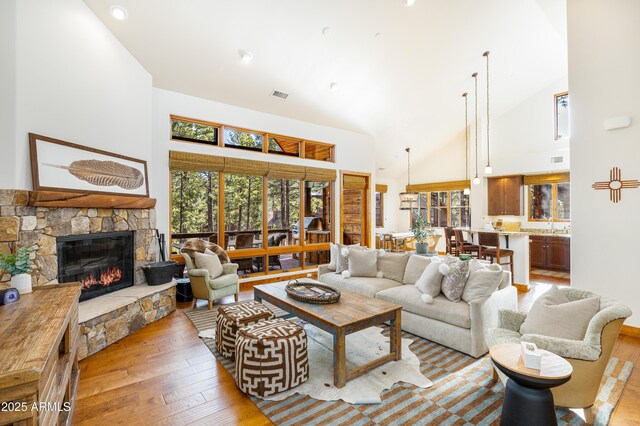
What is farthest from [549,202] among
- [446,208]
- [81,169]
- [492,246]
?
[81,169]

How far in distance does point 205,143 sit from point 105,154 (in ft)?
6.49

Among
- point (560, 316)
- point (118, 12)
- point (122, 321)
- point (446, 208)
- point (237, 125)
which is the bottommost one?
point (122, 321)

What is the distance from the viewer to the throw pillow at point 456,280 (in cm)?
324

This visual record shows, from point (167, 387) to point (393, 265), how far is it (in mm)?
3040

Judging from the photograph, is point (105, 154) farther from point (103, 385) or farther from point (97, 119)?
point (103, 385)

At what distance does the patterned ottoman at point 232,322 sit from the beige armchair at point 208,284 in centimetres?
135

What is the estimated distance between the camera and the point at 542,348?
201 centimetres

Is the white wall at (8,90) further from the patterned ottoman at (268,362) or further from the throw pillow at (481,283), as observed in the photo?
the throw pillow at (481,283)

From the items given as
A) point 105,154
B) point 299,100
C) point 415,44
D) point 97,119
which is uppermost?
point 415,44

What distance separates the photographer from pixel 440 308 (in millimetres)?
3184

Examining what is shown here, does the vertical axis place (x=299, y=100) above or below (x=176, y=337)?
above

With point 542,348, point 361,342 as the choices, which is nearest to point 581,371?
point 542,348

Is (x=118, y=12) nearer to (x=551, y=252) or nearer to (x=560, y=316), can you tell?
(x=560, y=316)

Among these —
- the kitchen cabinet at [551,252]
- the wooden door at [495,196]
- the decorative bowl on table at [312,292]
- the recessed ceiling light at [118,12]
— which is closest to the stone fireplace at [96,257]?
the decorative bowl on table at [312,292]
